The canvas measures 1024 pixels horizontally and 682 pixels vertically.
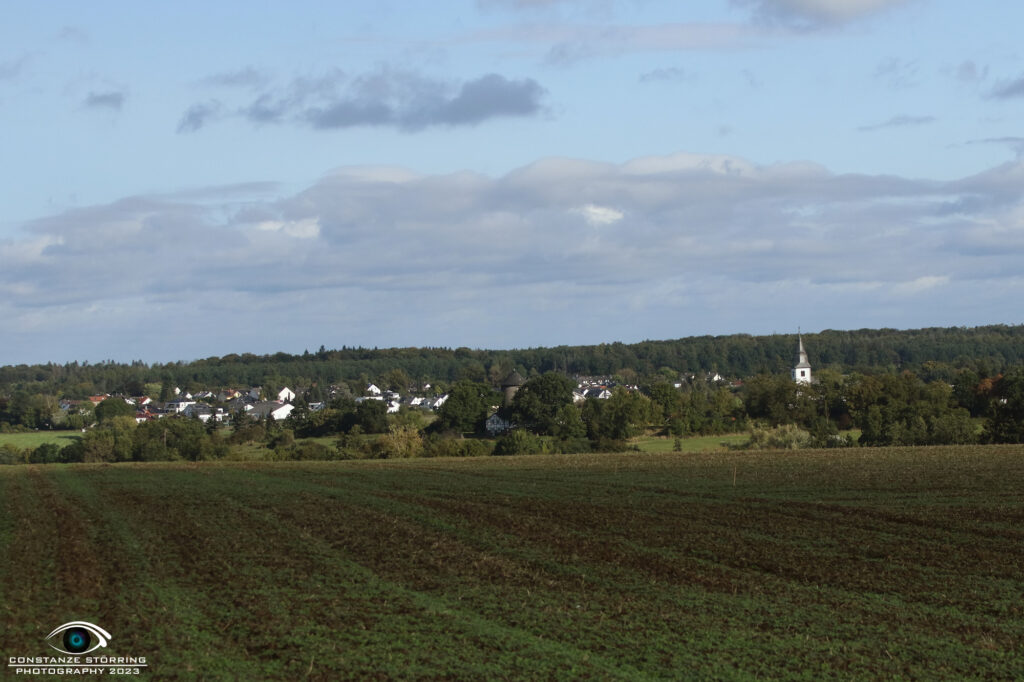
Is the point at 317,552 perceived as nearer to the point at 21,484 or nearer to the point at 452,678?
the point at 452,678

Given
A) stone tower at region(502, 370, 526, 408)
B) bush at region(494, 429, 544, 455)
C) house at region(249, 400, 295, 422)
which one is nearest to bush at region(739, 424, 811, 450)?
bush at region(494, 429, 544, 455)

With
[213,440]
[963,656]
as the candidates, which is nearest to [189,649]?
[963,656]

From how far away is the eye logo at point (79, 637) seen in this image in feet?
41.7

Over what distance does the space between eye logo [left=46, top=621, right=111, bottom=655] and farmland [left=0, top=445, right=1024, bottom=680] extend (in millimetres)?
185

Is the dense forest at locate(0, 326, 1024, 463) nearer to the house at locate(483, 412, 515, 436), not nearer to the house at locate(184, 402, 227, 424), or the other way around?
the house at locate(483, 412, 515, 436)

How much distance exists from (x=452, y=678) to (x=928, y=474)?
37.6m

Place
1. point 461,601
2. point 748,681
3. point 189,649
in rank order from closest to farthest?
point 748,681 < point 189,649 < point 461,601

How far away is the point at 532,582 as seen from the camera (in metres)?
17.8

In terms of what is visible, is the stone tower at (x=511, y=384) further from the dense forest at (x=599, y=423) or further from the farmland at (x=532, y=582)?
the farmland at (x=532, y=582)

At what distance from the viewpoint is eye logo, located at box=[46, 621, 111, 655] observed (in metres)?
12.7

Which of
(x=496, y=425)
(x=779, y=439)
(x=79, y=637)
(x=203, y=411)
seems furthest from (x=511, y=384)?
(x=79, y=637)

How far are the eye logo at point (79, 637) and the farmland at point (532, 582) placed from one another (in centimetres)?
19

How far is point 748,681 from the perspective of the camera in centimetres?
1162

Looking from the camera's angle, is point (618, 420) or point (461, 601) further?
point (618, 420)
